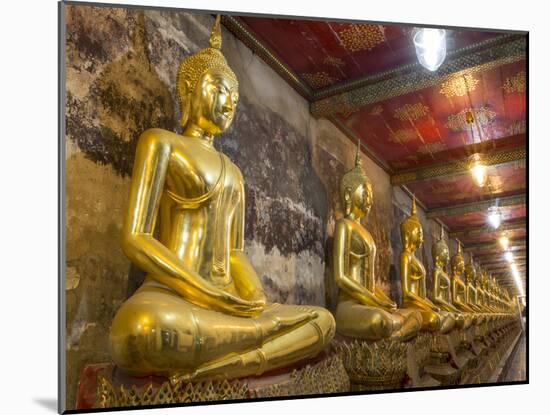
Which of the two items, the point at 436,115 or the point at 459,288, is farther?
the point at 459,288

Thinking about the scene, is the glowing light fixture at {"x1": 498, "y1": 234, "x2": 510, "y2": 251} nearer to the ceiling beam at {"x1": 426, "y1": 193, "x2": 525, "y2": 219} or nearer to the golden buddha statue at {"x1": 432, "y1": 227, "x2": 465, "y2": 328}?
the ceiling beam at {"x1": 426, "y1": 193, "x2": 525, "y2": 219}

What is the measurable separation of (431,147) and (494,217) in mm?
537

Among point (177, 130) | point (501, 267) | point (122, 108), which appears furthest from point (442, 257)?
point (122, 108)

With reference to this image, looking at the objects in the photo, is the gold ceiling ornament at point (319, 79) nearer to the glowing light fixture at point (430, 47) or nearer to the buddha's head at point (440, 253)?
the glowing light fixture at point (430, 47)

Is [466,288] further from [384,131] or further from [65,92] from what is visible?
[65,92]

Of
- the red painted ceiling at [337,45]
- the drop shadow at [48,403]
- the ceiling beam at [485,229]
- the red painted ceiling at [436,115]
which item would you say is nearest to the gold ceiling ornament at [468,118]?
the red painted ceiling at [436,115]

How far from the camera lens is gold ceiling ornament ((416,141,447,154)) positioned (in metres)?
3.56

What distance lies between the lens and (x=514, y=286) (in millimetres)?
3490

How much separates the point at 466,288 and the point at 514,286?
0.99 feet

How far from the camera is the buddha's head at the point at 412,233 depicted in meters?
3.59

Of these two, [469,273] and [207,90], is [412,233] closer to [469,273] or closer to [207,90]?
[469,273]

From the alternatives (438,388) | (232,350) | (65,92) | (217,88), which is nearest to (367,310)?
(438,388)

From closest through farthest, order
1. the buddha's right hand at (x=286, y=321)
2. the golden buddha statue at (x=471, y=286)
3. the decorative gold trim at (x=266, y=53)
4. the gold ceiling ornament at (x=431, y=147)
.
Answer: the buddha's right hand at (x=286, y=321)
the decorative gold trim at (x=266, y=53)
the gold ceiling ornament at (x=431, y=147)
the golden buddha statue at (x=471, y=286)

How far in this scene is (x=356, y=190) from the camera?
341cm
